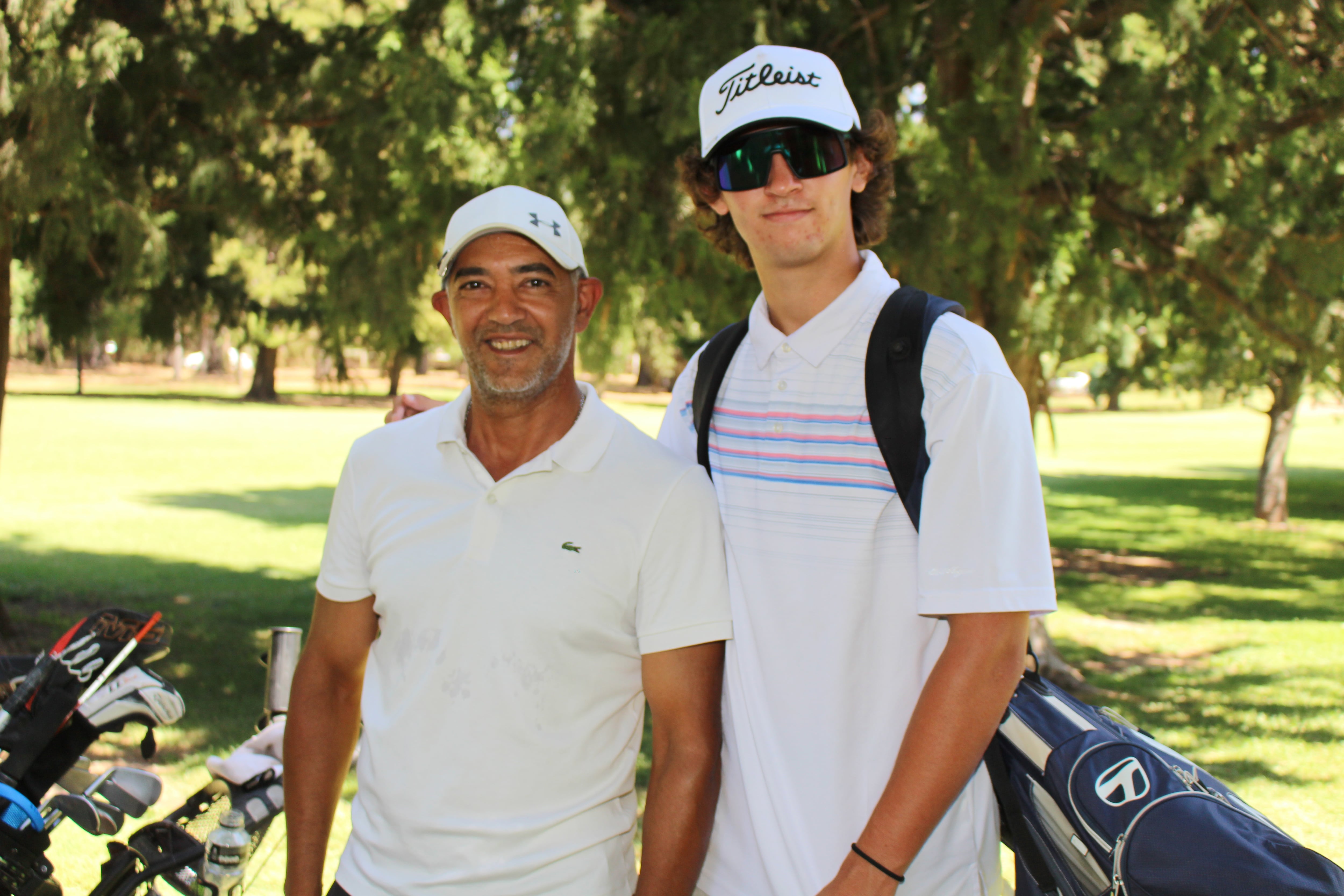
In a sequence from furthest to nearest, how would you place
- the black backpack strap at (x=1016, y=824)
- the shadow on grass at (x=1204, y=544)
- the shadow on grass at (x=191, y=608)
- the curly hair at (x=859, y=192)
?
1. the shadow on grass at (x=1204, y=544)
2. the shadow on grass at (x=191, y=608)
3. the curly hair at (x=859, y=192)
4. the black backpack strap at (x=1016, y=824)

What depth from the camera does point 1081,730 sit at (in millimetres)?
1738

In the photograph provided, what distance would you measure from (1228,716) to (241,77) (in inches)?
295

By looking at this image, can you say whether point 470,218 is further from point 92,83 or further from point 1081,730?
point 92,83

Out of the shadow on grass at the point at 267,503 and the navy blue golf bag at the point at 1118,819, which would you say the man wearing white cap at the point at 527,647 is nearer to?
the navy blue golf bag at the point at 1118,819

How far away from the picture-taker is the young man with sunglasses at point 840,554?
1.65 metres

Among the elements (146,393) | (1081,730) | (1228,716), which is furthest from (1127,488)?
(146,393)

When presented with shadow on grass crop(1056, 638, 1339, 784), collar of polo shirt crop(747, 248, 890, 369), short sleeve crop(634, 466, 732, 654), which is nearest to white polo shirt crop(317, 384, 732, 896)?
short sleeve crop(634, 466, 732, 654)

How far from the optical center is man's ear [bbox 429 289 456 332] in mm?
2324

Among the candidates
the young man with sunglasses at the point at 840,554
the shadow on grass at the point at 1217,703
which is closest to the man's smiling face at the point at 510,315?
the young man with sunglasses at the point at 840,554

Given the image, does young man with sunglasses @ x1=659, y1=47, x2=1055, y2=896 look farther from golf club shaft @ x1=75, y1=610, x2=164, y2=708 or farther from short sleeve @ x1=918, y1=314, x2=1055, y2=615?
golf club shaft @ x1=75, y1=610, x2=164, y2=708

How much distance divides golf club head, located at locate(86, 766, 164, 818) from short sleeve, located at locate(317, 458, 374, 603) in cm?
91

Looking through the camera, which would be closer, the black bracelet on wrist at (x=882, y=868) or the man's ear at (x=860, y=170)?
the black bracelet on wrist at (x=882, y=868)

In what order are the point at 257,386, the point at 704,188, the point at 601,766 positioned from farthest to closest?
the point at 257,386 → the point at 704,188 → the point at 601,766

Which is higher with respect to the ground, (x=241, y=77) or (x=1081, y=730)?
(x=241, y=77)
